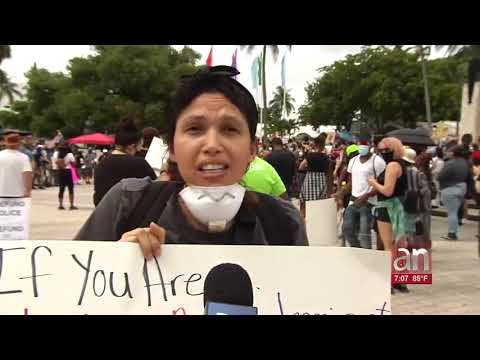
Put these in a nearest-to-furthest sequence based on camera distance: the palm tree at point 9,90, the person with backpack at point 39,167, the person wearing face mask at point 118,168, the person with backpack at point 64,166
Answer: the person wearing face mask at point 118,168, the person with backpack at point 64,166, the person with backpack at point 39,167, the palm tree at point 9,90

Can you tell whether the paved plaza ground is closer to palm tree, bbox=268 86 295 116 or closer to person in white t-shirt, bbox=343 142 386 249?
person in white t-shirt, bbox=343 142 386 249

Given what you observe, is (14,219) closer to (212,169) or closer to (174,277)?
(212,169)

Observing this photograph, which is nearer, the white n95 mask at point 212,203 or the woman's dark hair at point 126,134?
the white n95 mask at point 212,203

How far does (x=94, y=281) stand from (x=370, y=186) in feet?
20.3

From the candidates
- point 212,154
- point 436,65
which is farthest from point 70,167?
point 436,65

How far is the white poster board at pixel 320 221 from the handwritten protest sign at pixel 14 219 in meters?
3.01

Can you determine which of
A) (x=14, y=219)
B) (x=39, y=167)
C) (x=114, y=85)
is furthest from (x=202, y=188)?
(x=114, y=85)

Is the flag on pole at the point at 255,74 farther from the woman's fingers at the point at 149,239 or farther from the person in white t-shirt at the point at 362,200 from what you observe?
the woman's fingers at the point at 149,239

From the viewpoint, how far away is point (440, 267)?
7.98 metres

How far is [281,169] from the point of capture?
30.1 feet

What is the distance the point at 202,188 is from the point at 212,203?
6cm

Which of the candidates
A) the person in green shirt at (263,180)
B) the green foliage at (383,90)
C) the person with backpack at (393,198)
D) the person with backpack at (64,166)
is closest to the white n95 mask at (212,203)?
the person in green shirt at (263,180)

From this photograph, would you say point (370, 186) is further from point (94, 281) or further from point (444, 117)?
point (444, 117)

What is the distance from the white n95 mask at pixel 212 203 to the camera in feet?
6.39
